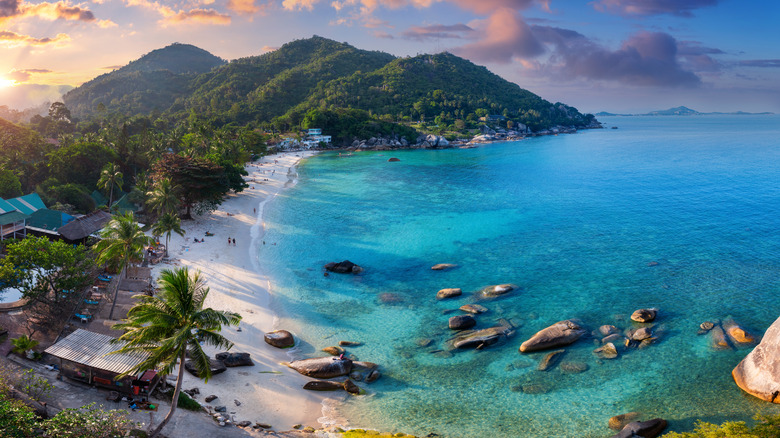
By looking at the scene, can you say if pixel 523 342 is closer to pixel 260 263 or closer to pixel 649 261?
pixel 649 261

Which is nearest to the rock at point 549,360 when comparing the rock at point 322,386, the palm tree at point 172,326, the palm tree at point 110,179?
the rock at point 322,386

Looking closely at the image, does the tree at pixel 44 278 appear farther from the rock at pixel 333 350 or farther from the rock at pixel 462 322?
the rock at pixel 462 322

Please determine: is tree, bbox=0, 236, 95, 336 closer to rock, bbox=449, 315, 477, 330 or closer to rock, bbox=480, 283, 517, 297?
rock, bbox=449, 315, 477, 330

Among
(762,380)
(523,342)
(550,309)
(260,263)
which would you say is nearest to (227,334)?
(260,263)

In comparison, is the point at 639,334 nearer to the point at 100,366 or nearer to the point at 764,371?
the point at 764,371

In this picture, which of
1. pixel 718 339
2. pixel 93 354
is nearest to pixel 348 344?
pixel 93 354

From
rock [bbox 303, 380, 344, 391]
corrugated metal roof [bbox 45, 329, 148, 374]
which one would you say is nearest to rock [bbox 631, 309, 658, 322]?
rock [bbox 303, 380, 344, 391]
